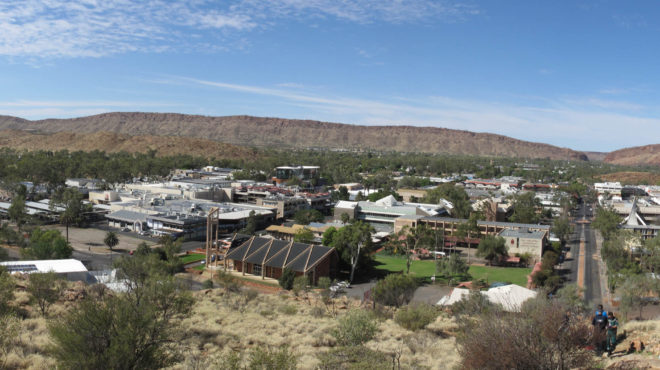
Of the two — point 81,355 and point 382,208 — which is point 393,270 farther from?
point 81,355

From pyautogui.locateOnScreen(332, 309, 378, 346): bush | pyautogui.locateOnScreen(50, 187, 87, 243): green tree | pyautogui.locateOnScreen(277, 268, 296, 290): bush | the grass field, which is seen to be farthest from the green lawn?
pyautogui.locateOnScreen(332, 309, 378, 346): bush

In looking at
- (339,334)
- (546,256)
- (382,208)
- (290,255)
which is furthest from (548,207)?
(339,334)

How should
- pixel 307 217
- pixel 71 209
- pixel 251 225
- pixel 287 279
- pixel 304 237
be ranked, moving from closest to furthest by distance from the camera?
pixel 287 279, pixel 304 237, pixel 251 225, pixel 71 209, pixel 307 217

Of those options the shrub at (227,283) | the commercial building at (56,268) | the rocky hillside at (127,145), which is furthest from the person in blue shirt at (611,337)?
the rocky hillside at (127,145)

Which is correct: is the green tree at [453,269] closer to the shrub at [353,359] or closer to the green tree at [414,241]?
the green tree at [414,241]

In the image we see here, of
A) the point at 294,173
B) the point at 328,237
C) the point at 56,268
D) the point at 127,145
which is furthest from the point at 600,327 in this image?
the point at 127,145

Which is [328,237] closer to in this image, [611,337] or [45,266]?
[45,266]
